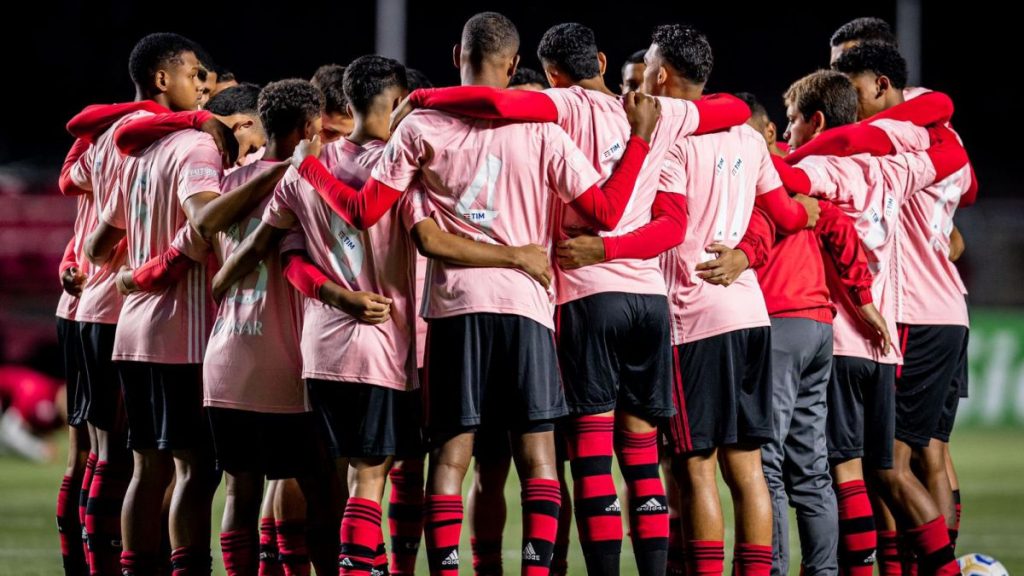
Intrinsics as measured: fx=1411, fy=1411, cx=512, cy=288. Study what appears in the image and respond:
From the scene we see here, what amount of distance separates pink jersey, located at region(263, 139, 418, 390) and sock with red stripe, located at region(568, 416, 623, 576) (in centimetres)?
74

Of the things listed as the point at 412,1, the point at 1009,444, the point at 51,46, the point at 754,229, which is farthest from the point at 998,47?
the point at 754,229

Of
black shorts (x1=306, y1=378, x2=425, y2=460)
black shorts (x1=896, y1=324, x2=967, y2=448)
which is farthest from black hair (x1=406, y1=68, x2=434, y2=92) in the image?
black shorts (x1=896, y1=324, x2=967, y2=448)

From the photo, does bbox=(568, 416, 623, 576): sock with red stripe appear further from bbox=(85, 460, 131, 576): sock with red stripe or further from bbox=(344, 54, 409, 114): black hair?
bbox=(85, 460, 131, 576): sock with red stripe

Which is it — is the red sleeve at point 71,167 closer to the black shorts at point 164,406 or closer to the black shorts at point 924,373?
the black shorts at point 164,406

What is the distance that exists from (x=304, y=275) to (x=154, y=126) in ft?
3.91

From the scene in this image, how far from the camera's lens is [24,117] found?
90.8ft

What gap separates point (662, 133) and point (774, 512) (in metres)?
1.79

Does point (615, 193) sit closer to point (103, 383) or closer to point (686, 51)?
point (686, 51)

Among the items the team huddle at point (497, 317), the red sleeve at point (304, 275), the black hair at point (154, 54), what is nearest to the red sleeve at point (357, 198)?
the team huddle at point (497, 317)

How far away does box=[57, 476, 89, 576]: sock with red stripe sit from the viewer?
711 centimetres

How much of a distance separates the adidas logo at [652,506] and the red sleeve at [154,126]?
256 centimetres

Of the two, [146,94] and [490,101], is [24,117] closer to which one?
[146,94]

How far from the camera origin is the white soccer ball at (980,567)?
7.23 metres

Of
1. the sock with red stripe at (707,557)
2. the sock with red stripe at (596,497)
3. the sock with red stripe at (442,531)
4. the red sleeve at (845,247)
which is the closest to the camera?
the sock with red stripe at (442,531)
